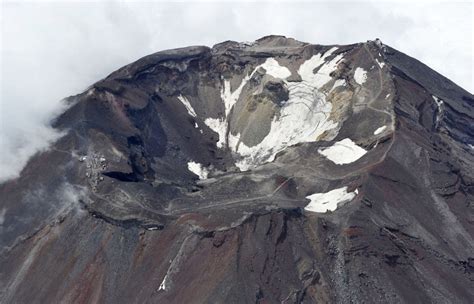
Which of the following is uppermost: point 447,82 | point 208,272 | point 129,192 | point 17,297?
point 447,82

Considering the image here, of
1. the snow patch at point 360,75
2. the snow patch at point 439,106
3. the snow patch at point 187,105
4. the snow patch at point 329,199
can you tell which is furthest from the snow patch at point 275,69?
the snow patch at point 329,199

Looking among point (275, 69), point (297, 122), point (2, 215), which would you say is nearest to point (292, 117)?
point (297, 122)

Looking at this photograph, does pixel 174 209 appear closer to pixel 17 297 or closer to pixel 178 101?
pixel 17 297

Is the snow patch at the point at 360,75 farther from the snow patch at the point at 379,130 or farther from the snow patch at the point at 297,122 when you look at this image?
the snow patch at the point at 379,130

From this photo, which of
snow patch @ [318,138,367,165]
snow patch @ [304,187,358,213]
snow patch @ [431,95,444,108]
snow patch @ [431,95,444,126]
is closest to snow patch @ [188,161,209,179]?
snow patch @ [318,138,367,165]

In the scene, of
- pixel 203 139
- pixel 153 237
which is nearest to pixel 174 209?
pixel 153 237
